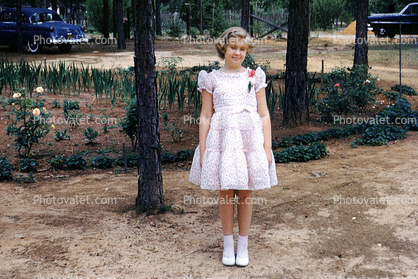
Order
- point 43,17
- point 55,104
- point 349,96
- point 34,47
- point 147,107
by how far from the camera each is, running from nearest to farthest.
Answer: point 147,107
point 55,104
point 349,96
point 34,47
point 43,17

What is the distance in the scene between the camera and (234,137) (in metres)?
2.78

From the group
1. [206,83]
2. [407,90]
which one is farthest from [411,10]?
[206,83]

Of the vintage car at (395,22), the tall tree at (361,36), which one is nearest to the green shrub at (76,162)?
the tall tree at (361,36)

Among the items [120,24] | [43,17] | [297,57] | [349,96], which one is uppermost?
[43,17]

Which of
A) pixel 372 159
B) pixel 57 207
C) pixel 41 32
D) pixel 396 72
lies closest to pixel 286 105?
pixel 372 159

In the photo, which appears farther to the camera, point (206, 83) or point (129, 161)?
point (129, 161)

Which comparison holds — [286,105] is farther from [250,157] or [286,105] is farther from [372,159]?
[250,157]

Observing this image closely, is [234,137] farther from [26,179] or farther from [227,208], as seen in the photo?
[26,179]

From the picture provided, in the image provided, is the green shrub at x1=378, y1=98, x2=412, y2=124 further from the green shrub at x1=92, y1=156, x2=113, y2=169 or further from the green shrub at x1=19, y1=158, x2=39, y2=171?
the green shrub at x1=19, y1=158, x2=39, y2=171

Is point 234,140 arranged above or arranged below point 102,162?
above

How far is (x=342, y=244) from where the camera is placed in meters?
3.29

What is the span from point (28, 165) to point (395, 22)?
1887cm

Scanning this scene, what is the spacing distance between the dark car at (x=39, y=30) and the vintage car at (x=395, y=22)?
43.2 ft

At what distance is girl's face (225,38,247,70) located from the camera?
2816mm
